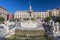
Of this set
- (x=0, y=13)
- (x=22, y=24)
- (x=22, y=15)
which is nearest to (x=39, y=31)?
(x=22, y=24)

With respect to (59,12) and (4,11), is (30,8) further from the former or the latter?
(59,12)

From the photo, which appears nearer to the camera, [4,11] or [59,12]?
[4,11]

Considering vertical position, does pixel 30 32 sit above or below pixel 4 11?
below

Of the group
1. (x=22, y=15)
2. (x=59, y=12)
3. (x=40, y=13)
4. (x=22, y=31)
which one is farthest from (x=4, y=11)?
(x=22, y=31)

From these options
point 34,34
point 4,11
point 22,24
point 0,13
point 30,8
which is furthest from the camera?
point 4,11

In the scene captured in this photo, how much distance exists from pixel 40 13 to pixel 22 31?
63.9 m

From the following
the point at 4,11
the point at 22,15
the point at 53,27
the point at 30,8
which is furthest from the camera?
the point at 22,15

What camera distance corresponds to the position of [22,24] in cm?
3759

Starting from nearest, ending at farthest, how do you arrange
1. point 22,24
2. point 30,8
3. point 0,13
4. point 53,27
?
point 53,27 → point 22,24 → point 30,8 → point 0,13

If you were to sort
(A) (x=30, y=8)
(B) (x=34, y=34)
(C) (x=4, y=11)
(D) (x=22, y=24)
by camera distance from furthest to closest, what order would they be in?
(C) (x=4, y=11), (A) (x=30, y=8), (D) (x=22, y=24), (B) (x=34, y=34)

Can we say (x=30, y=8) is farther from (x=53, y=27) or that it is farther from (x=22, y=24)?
(x=53, y=27)

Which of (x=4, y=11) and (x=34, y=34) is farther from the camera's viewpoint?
(x=4, y=11)

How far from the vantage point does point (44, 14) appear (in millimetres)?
87875

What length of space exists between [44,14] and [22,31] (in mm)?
63964
